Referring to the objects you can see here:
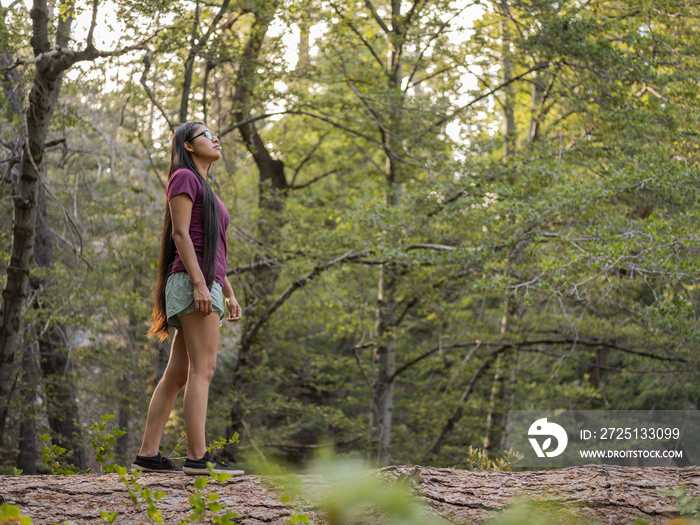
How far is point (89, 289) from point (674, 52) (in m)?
7.39

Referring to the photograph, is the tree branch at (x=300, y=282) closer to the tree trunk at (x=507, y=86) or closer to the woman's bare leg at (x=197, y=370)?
the tree trunk at (x=507, y=86)

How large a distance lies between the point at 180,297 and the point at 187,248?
0.76 ft

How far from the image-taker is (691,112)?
7398mm

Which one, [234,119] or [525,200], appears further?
[234,119]

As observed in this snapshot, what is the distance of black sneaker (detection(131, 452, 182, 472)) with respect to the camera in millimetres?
3266

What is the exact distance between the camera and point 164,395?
3.31m

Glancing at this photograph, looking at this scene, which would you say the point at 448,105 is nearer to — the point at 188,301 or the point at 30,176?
the point at 30,176

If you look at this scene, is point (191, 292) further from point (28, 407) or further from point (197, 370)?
point (28, 407)

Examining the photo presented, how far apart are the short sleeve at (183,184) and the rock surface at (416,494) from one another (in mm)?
1298

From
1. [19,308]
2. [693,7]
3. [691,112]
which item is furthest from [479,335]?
[19,308]

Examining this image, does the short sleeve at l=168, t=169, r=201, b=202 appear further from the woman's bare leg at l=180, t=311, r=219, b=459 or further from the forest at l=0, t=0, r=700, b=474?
the forest at l=0, t=0, r=700, b=474

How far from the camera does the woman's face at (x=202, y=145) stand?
3.30m

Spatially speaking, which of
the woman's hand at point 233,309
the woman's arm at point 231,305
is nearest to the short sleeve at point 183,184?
the woman's arm at point 231,305

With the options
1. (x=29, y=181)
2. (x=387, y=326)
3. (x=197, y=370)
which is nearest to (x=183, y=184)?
(x=197, y=370)
